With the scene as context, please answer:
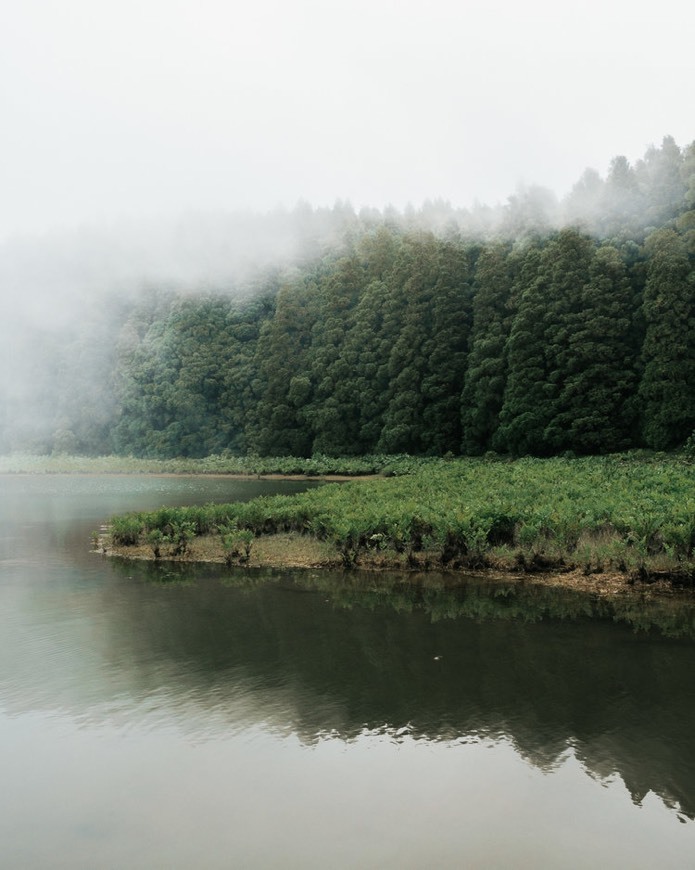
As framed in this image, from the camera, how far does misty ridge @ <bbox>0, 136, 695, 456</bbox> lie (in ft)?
123

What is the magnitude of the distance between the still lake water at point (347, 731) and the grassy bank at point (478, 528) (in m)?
1.33

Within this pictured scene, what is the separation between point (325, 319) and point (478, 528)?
4209cm

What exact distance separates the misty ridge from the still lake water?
1100 inches

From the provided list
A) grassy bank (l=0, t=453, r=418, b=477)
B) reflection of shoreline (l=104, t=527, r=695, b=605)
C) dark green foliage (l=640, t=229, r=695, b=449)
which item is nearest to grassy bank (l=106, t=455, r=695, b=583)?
reflection of shoreline (l=104, t=527, r=695, b=605)

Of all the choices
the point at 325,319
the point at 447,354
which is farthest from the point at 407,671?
the point at 325,319

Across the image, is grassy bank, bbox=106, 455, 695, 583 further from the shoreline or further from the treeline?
the treeline

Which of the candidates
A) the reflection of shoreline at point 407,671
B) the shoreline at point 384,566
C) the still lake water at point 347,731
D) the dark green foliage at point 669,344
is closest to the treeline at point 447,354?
the dark green foliage at point 669,344

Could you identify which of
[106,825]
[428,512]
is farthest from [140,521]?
[106,825]

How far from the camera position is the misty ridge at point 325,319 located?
37594 millimetres

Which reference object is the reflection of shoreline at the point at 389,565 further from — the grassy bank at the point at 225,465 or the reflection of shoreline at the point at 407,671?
the grassy bank at the point at 225,465

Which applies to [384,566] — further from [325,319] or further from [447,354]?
[325,319]

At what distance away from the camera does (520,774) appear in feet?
17.6

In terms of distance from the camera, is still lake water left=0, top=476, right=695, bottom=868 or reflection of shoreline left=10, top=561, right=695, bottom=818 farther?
reflection of shoreline left=10, top=561, right=695, bottom=818

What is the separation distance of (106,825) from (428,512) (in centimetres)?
940
